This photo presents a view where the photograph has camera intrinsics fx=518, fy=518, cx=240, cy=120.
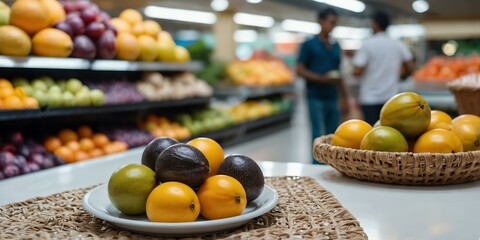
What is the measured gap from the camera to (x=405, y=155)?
4.55ft

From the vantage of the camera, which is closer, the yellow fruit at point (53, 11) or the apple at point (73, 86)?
the yellow fruit at point (53, 11)

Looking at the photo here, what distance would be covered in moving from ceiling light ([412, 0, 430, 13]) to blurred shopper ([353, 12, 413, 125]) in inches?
351

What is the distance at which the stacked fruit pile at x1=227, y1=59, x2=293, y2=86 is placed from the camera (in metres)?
8.70

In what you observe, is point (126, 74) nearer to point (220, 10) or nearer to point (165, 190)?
point (165, 190)

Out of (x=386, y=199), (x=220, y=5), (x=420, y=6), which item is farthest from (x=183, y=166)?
(x=420, y=6)

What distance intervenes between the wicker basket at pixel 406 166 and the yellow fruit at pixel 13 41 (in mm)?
2187

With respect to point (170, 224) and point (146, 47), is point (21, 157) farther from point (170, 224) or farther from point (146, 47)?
point (170, 224)

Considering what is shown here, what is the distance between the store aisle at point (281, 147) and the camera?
6797mm

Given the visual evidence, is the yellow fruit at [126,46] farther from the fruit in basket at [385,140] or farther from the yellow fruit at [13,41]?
the fruit in basket at [385,140]

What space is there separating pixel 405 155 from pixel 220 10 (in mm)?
12090

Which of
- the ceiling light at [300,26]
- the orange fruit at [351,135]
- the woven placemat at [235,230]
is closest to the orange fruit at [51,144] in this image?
the woven placemat at [235,230]

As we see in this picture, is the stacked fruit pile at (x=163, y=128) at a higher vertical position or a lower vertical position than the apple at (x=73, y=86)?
lower

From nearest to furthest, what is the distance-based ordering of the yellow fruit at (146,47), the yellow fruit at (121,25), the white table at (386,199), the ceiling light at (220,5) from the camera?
the white table at (386,199)
the yellow fruit at (121,25)
the yellow fruit at (146,47)
the ceiling light at (220,5)

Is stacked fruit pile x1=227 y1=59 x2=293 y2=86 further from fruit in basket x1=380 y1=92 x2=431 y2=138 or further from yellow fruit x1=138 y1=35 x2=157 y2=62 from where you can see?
fruit in basket x1=380 y1=92 x2=431 y2=138
